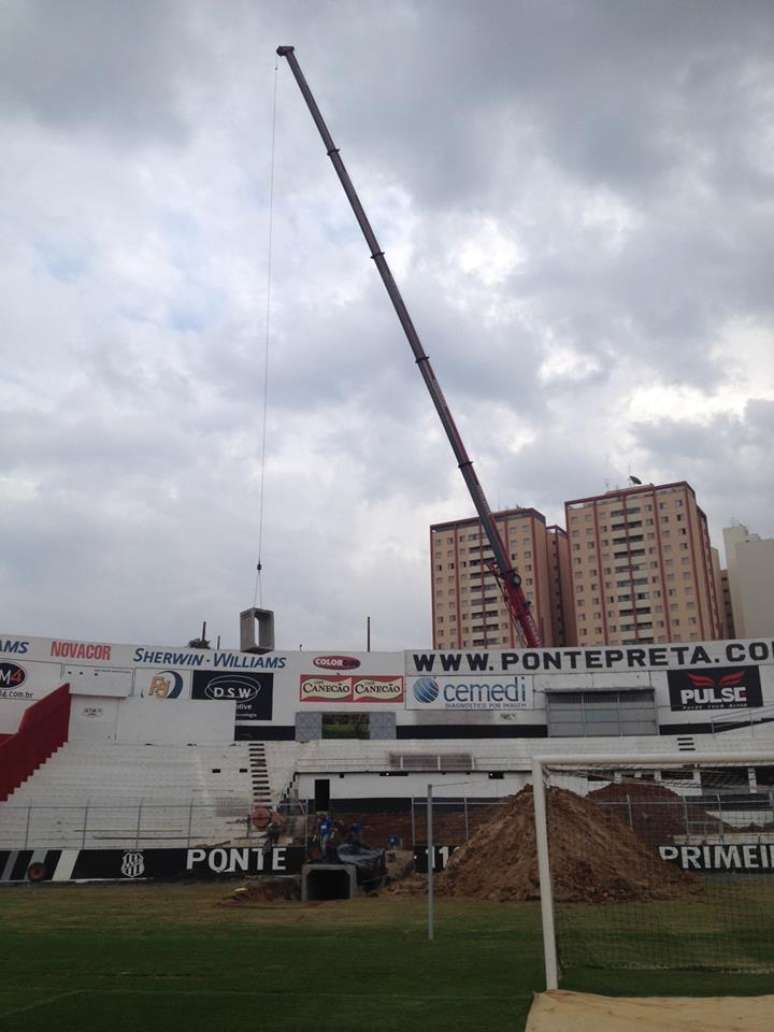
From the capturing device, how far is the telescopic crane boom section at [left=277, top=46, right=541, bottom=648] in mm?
46500

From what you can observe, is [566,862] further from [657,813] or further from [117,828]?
[117,828]

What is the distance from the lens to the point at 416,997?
10023mm

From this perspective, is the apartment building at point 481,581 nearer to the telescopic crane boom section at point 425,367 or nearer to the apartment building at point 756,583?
the apartment building at point 756,583

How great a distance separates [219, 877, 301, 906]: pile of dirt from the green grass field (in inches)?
95.0

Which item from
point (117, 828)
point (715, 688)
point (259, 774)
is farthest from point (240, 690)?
point (715, 688)

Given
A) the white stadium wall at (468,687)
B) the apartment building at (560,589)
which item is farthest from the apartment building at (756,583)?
the white stadium wall at (468,687)

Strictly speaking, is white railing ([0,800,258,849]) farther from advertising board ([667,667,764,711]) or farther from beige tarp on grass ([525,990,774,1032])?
advertising board ([667,667,764,711])

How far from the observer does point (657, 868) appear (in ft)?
79.2

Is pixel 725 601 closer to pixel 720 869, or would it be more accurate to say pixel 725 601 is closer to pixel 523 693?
pixel 523 693

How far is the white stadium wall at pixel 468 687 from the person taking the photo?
172ft

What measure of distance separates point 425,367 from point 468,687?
2069 cm

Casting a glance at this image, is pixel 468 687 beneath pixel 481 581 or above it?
beneath

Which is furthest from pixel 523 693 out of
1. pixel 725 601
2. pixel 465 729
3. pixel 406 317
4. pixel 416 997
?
pixel 725 601

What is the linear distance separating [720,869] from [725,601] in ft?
406
